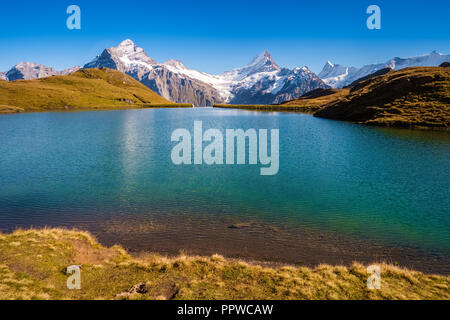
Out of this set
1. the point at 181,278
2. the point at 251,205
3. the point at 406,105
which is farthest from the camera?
the point at 406,105

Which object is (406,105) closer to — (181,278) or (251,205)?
(251,205)

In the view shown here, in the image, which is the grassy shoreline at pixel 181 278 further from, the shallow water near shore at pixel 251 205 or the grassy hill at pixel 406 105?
the grassy hill at pixel 406 105

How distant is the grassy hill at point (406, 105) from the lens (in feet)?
347

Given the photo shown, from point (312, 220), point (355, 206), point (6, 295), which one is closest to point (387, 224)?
point (355, 206)

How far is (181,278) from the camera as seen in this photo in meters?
16.1

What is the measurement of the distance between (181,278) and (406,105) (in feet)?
463

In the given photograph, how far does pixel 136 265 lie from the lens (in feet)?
57.8

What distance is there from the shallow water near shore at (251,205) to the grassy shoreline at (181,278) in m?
3.00

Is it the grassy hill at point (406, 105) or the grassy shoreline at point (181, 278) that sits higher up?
the grassy hill at point (406, 105)

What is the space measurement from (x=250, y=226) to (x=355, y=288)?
11.5 m

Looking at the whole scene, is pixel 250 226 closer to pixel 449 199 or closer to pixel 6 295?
pixel 6 295

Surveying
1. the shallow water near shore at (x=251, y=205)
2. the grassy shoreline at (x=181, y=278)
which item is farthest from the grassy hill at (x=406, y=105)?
the grassy shoreline at (x=181, y=278)

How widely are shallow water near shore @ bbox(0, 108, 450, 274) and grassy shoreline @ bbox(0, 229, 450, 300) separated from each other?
9.83 feet

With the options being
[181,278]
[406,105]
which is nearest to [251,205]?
[181,278]
